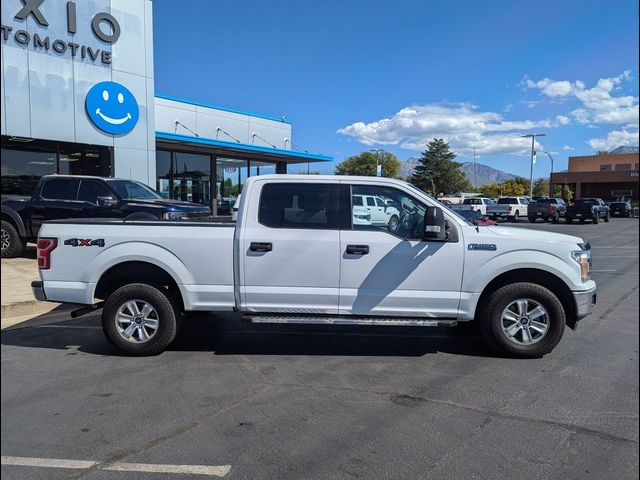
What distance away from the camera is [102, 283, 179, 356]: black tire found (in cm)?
564

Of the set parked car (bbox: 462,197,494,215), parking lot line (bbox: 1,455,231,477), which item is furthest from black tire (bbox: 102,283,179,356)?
parked car (bbox: 462,197,494,215)

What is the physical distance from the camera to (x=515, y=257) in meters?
5.49

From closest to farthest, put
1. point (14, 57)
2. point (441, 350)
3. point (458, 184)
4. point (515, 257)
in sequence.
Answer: point (515, 257) < point (441, 350) < point (14, 57) < point (458, 184)

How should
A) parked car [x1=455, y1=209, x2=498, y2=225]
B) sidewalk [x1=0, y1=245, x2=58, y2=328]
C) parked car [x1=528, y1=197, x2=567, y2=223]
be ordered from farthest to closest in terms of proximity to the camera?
1. parked car [x1=528, y1=197, x2=567, y2=223]
2. parked car [x1=455, y1=209, x2=498, y2=225]
3. sidewalk [x1=0, y1=245, x2=58, y2=328]

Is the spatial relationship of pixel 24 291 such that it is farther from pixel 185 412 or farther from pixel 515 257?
pixel 515 257

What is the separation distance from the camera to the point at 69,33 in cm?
1463

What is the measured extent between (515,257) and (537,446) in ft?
7.62

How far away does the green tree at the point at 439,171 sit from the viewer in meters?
81.4

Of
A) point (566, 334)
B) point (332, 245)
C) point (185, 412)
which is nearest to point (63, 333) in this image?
point (185, 412)

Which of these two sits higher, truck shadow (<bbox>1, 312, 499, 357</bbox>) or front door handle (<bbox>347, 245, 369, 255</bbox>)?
front door handle (<bbox>347, 245, 369, 255</bbox>)

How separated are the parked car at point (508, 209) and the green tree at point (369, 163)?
20671 millimetres

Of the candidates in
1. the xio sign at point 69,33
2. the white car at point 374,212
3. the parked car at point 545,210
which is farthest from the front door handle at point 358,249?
the parked car at point 545,210

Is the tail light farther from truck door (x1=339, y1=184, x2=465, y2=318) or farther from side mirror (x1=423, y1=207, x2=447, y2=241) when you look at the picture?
side mirror (x1=423, y1=207, x2=447, y2=241)

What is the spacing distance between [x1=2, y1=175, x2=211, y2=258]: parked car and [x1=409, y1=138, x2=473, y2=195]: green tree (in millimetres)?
71904
